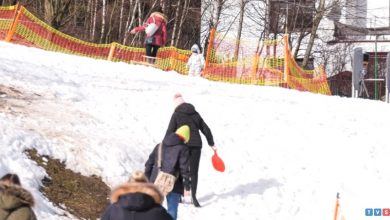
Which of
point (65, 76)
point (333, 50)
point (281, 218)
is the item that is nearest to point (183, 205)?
point (281, 218)

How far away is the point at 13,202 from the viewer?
471 centimetres

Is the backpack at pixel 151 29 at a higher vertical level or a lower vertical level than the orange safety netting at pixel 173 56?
higher

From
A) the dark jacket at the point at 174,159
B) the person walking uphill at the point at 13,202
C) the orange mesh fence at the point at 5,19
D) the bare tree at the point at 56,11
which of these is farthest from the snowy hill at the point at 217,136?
the bare tree at the point at 56,11

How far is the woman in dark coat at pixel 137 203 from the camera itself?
4.34 m

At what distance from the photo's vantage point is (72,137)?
996 centimetres

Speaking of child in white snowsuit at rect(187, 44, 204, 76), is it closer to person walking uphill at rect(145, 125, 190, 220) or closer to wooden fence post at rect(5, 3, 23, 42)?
wooden fence post at rect(5, 3, 23, 42)

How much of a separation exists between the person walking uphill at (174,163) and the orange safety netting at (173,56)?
11.8 meters

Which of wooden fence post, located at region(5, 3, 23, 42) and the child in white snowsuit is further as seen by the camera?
the child in white snowsuit

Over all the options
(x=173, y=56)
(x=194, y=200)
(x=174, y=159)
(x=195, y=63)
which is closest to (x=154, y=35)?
(x=195, y=63)

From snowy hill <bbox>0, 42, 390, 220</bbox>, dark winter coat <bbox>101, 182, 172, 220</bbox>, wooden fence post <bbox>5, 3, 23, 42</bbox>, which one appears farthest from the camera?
wooden fence post <bbox>5, 3, 23, 42</bbox>

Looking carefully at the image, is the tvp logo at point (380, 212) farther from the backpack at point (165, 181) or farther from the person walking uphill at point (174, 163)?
the backpack at point (165, 181)

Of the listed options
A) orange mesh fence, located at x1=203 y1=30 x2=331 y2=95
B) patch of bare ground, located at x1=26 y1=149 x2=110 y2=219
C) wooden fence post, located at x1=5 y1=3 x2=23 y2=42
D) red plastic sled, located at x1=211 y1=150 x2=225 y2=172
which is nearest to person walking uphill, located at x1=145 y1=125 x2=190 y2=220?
patch of bare ground, located at x1=26 y1=149 x2=110 y2=219

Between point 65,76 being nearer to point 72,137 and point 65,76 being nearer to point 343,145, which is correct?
point 72,137

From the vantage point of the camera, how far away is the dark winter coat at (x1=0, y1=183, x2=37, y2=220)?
4.71 meters
